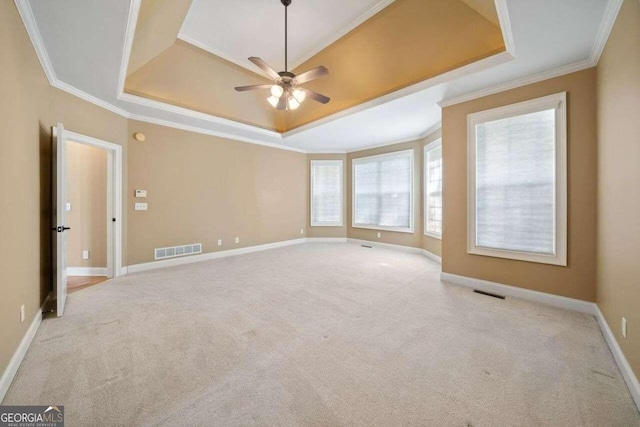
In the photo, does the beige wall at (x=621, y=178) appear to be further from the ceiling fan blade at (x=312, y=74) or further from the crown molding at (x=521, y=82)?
the ceiling fan blade at (x=312, y=74)

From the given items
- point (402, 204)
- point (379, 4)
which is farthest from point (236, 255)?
point (379, 4)

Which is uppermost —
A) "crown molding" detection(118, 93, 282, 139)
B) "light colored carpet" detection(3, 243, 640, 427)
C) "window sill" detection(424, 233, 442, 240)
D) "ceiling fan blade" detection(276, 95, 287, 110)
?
"crown molding" detection(118, 93, 282, 139)

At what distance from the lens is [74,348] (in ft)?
6.78

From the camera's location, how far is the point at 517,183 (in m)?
3.18

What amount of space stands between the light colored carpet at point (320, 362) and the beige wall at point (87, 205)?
1.15m

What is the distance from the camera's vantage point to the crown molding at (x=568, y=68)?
2.01 meters

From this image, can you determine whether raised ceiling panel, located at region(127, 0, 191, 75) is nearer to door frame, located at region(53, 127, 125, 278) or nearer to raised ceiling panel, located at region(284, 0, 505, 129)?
door frame, located at region(53, 127, 125, 278)

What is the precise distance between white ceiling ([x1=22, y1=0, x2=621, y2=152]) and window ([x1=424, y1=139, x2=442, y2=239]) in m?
0.82

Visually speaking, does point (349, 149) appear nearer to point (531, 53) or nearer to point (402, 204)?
point (402, 204)

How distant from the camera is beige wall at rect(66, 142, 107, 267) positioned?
4.18 m

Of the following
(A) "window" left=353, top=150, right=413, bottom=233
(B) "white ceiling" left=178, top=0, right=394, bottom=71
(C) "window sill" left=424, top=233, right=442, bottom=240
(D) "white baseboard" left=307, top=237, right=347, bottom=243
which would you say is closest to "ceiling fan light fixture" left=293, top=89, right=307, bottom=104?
(B) "white ceiling" left=178, top=0, right=394, bottom=71

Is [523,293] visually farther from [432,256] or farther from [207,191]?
[207,191]

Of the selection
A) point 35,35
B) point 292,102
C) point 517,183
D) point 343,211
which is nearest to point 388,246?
point 343,211

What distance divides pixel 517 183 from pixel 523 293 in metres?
1.44
